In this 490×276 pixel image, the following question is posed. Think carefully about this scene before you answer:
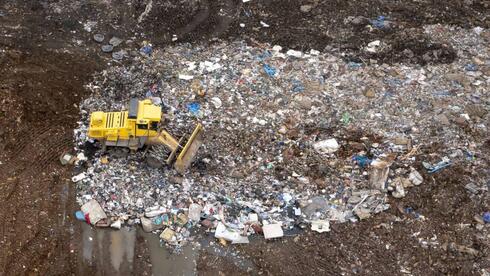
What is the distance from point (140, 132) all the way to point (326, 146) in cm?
325

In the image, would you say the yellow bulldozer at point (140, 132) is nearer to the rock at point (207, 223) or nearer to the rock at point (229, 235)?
the rock at point (207, 223)

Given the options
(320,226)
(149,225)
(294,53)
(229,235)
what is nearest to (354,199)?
(320,226)

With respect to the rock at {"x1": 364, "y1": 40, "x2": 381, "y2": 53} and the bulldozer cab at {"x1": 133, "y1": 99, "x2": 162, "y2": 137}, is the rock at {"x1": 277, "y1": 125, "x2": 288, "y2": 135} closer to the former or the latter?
the bulldozer cab at {"x1": 133, "y1": 99, "x2": 162, "y2": 137}

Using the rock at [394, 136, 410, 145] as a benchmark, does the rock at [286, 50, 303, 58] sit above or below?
above

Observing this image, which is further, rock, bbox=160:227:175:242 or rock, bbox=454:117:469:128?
rock, bbox=454:117:469:128

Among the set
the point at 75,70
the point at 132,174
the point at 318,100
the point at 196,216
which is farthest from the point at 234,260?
the point at 75,70

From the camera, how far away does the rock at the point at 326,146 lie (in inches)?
343

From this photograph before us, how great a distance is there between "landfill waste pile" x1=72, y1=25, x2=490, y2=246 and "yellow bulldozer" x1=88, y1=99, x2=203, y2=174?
25 cm

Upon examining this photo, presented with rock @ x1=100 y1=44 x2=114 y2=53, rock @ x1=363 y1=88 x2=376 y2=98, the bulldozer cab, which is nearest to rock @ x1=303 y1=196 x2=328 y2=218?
rock @ x1=363 y1=88 x2=376 y2=98

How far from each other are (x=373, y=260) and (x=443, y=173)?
82.4 inches

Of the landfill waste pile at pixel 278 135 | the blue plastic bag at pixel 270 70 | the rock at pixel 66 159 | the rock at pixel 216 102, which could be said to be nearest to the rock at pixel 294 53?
the landfill waste pile at pixel 278 135

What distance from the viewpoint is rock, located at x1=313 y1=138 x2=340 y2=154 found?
28.6 ft

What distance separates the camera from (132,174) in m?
8.23

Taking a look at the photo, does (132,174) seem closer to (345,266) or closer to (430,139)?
(345,266)
